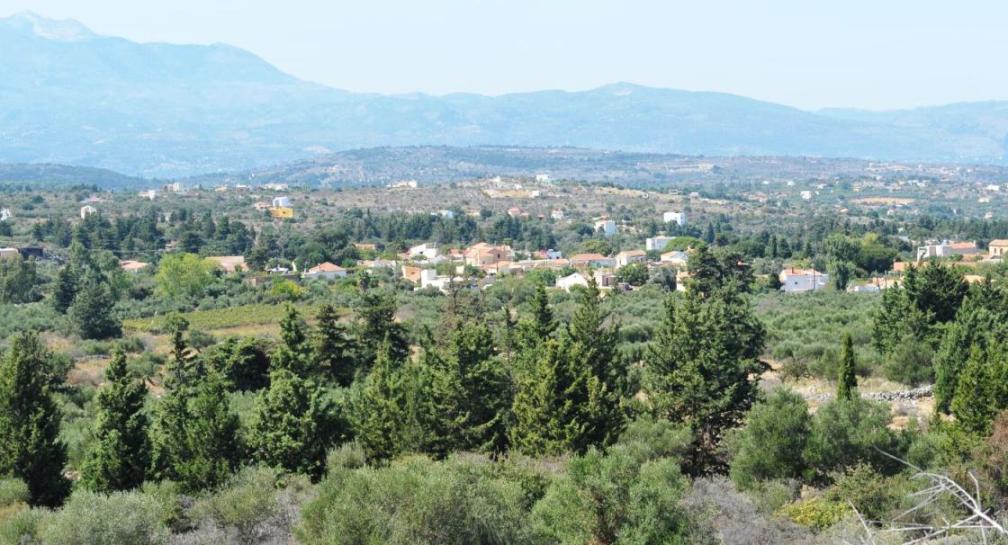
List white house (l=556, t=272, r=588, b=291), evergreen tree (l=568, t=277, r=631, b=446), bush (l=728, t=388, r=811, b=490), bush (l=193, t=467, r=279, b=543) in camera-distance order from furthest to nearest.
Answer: white house (l=556, t=272, r=588, b=291)
evergreen tree (l=568, t=277, r=631, b=446)
bush (l=728, t=388, r=811, b=490)
bush (l=193, t=467, r=279, b=543)

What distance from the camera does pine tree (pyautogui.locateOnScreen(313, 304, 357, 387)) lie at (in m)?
27.6

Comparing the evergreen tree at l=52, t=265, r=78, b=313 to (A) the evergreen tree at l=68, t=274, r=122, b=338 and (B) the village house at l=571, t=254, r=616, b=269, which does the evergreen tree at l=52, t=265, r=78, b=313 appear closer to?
(A) the evergreen tree at l=68, t=274, r=122, b=338

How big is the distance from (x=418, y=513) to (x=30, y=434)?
347 inches

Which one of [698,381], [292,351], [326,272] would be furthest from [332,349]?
[326,272]

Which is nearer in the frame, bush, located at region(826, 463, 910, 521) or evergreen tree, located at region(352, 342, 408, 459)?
bush, located at region(826, 463, 910, 521)

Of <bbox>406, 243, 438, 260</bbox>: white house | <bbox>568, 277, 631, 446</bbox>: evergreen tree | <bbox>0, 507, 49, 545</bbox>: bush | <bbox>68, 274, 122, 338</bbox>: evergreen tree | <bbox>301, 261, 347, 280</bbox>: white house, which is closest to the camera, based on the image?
<bbox>0, 507, 49, 545</bbox>: bush

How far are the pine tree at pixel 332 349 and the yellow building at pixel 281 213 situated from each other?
7457 cm

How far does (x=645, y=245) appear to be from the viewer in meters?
89.1

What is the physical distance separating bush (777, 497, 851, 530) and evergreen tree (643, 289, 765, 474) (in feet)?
11.8

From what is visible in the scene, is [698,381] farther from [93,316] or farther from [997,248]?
[997,248]

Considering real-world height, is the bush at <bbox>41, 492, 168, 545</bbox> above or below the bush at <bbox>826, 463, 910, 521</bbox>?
above

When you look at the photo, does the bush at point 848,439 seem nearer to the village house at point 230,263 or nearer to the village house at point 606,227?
the village house at point 230,263

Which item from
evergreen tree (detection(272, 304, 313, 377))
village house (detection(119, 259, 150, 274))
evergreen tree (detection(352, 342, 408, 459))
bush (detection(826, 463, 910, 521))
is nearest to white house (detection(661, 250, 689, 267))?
village house (detection(119, 259, 150, 274))

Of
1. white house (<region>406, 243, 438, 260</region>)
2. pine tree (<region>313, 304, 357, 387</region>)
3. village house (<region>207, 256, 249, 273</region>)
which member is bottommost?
white house (<region>406, 243, 438, 260</region>)
